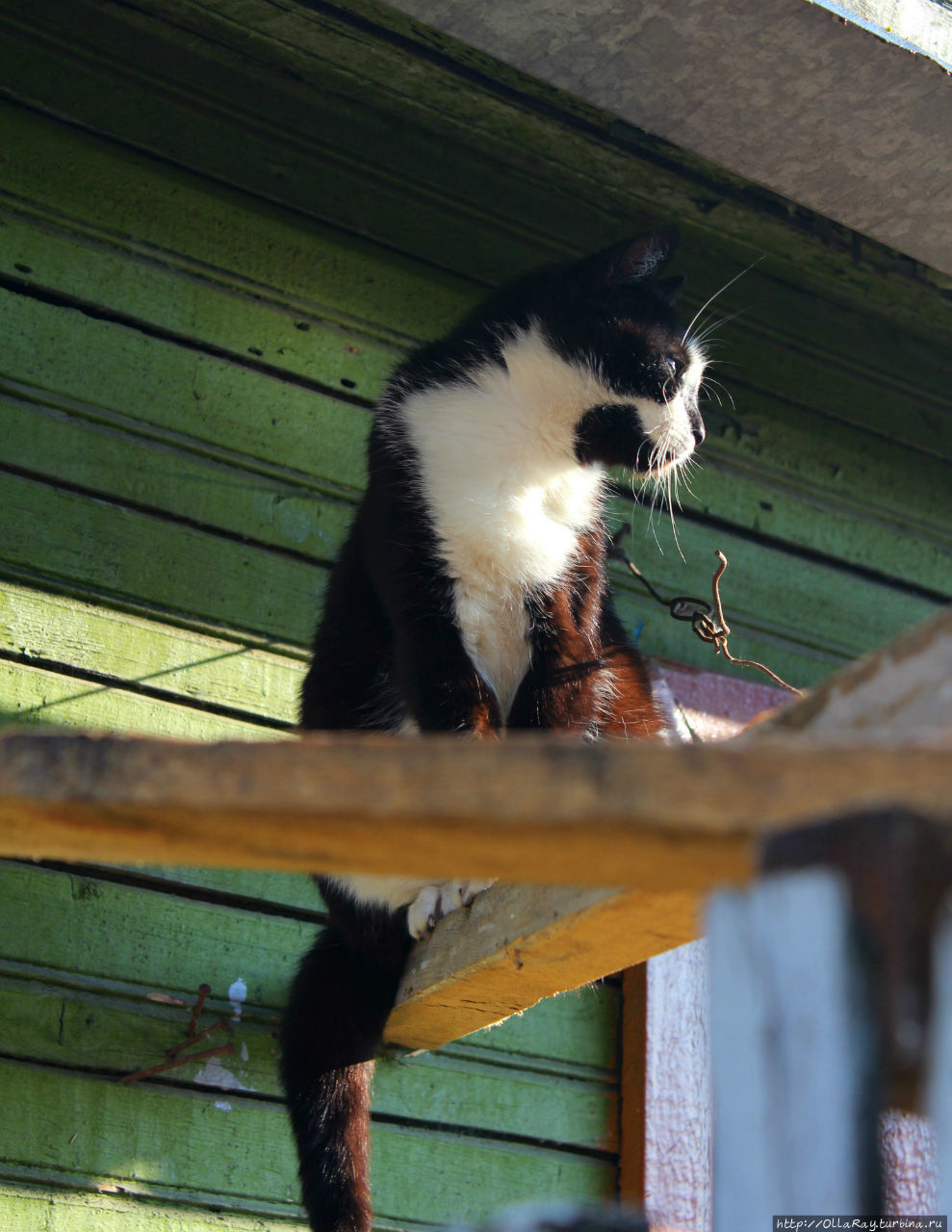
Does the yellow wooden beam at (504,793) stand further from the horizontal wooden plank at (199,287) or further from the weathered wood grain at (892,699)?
the horizontal wooden plank at (199,287)

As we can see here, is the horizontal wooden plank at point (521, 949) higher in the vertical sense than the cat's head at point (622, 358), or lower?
lower

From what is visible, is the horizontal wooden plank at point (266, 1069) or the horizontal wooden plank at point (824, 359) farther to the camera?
the horizontal wooden plank at point (824, 359)

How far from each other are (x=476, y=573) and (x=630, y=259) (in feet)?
2.36

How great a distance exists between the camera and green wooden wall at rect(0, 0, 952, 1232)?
6.44ft

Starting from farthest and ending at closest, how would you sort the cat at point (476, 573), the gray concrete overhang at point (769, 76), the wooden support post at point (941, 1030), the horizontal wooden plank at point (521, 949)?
the gray concrete overhang at point (769, 76) < the cat at point (476, 573) < the horizontal wooden plank at point (521, 949) < the wooden support post at point (941, 1030)

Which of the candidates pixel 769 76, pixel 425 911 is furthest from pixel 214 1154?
pixel 769 76

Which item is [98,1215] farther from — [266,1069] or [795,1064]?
[795,1064]

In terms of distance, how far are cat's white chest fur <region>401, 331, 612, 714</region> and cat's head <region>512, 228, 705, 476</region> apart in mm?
22

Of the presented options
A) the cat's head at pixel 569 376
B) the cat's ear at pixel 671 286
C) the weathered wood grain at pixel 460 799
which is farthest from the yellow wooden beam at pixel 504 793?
the cat's ear at pixel 671 286

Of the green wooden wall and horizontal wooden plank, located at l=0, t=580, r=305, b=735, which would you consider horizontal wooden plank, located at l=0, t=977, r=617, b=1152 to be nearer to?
the green wooden wall

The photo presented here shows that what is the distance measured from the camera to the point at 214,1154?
1.93m

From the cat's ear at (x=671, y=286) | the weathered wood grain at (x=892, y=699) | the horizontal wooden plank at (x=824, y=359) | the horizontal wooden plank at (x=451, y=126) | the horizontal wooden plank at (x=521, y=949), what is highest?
the horizontal wooden plank at (x=451, y=126)

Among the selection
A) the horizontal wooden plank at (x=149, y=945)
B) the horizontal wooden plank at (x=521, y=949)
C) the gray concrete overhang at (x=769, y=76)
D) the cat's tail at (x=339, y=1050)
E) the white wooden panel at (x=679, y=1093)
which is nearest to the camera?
the horizontal wooden plank at (x=521, y=949)

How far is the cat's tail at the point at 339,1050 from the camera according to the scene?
169 cm
